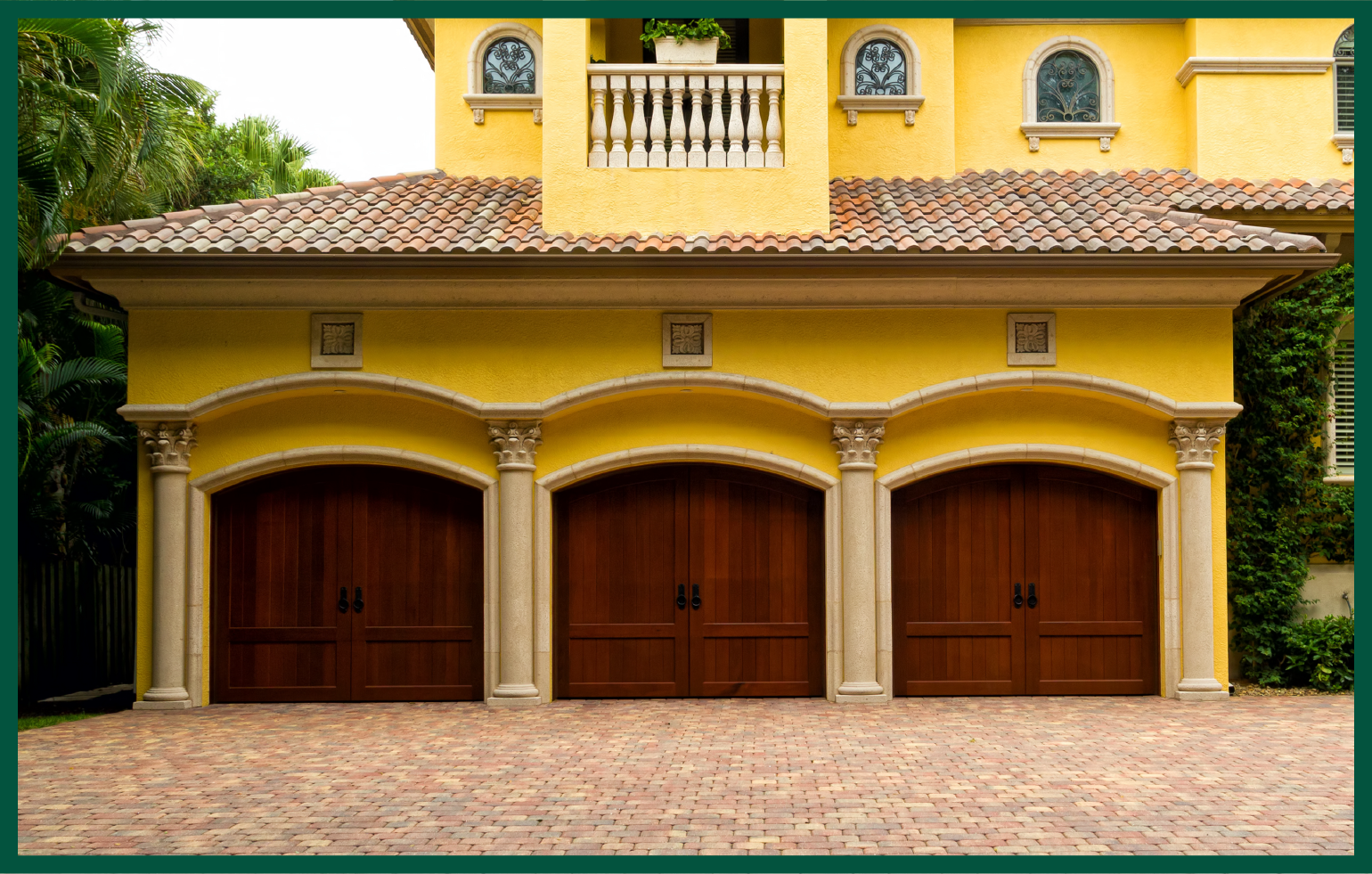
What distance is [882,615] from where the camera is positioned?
11703 mm

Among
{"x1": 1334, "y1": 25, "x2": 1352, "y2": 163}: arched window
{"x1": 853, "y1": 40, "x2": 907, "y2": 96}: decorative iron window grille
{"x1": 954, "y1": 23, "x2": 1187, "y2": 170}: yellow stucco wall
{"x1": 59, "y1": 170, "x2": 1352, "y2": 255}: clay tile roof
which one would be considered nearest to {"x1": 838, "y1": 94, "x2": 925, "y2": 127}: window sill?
{"x1": 853, "y1": 40, "x2": 907, "y2": 96}: decorative iron window grille

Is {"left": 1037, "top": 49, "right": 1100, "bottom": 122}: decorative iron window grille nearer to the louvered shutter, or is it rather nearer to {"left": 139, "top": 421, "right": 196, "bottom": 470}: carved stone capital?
the louvered shutter

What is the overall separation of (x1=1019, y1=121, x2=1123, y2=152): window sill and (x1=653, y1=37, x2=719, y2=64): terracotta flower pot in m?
4.79

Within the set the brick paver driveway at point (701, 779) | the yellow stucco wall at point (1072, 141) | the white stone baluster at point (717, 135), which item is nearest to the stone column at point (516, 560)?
the brick paver driveway at point (701, 779)

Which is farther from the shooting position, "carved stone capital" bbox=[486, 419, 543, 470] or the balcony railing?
the balcony railing

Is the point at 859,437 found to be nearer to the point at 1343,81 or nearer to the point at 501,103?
the point at 501,103

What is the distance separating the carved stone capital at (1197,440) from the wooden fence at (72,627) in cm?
1284

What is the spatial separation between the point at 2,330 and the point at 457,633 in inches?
304

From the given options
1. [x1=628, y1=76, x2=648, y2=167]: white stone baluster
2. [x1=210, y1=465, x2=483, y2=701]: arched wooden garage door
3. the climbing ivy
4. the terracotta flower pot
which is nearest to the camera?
[x1=210, y1=465, x2=483, y2=701]: arched wooden garage door

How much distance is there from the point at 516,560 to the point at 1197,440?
7.16m

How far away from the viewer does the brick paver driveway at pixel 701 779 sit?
6.40 meters

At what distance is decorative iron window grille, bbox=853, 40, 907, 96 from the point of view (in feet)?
49.9

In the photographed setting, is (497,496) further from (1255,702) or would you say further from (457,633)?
(1255,702)

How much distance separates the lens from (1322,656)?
12.3 metres
